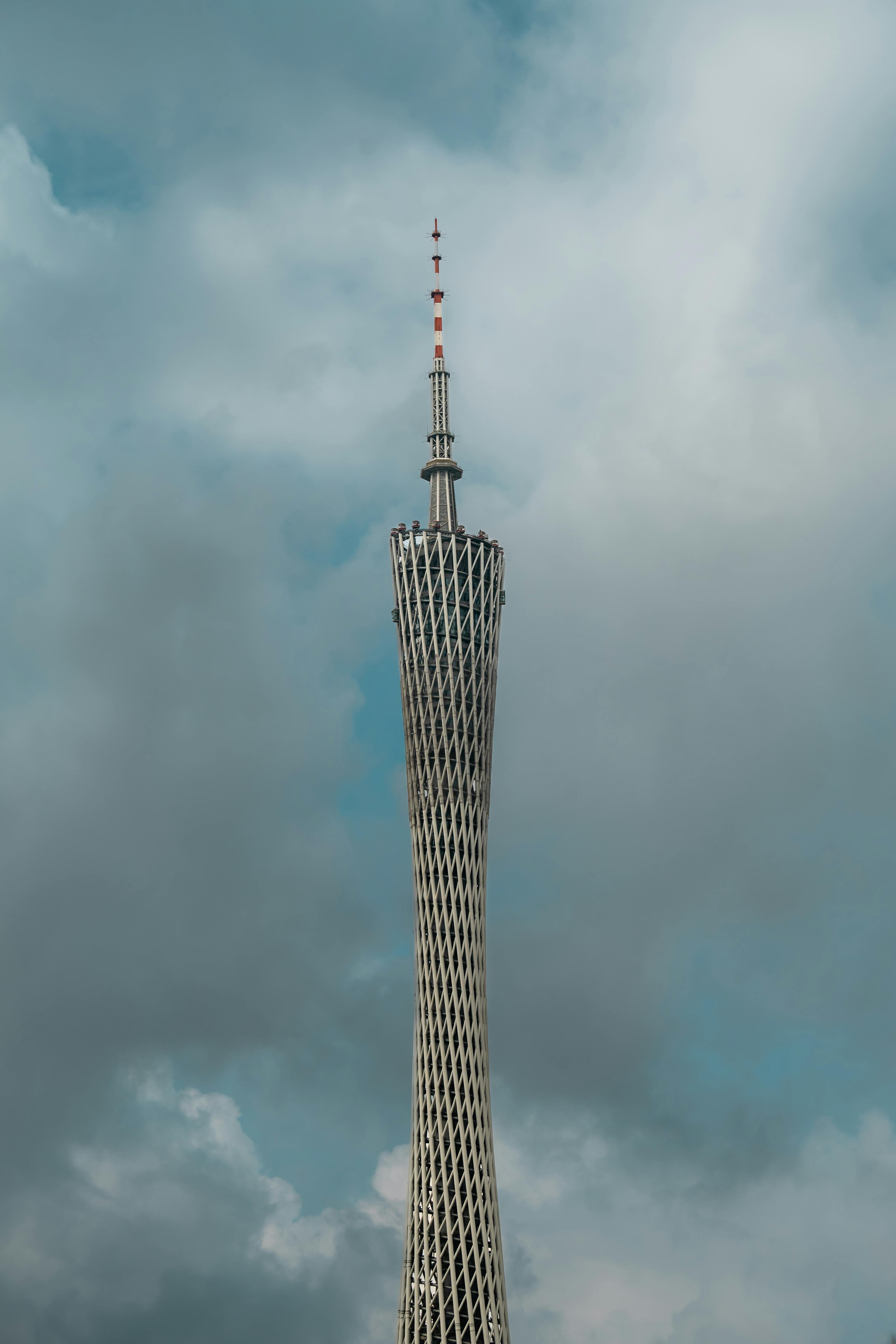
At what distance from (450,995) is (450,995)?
0.03m

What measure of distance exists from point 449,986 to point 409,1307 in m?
33.2

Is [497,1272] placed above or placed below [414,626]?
below

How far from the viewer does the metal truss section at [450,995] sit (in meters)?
179

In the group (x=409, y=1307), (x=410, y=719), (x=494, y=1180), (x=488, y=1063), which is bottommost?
(x=409, y=1307)

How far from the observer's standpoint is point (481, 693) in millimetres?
197375

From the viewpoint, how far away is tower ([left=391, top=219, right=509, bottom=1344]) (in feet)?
587

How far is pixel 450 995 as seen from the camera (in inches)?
7293

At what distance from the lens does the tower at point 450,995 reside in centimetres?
17888

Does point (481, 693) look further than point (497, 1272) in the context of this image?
Answer: Yes

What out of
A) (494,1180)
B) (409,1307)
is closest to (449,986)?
(494,1180)

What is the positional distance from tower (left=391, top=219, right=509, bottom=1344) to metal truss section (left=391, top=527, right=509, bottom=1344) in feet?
Answer: 0.41

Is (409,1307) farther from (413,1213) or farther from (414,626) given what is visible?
(414,626)

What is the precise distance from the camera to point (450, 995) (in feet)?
608

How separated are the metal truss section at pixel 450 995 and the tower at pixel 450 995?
125 mm
